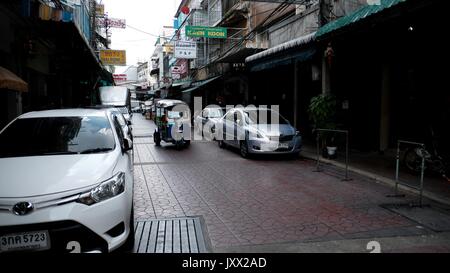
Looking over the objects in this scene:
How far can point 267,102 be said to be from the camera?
21.9 m

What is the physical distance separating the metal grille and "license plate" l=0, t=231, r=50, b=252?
1.36 m

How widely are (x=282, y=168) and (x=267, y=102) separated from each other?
37.7ft

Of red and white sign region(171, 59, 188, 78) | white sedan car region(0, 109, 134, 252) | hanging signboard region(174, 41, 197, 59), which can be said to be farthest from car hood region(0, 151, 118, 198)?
red and white sign region(171, 59, 188, 78)

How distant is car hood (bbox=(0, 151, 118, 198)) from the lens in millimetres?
3751

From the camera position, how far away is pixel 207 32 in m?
20.4

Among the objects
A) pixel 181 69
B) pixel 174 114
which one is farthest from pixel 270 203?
pixel 181 69

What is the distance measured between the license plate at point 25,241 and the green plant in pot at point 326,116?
9164mm

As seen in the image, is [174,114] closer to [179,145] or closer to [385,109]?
[179,145]

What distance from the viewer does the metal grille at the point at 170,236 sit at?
4844mm

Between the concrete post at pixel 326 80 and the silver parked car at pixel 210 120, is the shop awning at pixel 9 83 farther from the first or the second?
the silver parked car at pixel 210 120

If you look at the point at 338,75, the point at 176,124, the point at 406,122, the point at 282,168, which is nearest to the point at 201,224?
the point at 282,168

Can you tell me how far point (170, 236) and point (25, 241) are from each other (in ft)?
6.73

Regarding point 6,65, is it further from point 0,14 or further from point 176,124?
point 176,124

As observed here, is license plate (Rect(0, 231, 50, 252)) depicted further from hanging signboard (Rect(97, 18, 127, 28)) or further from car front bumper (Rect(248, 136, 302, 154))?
hanging signboard (Rect(97, 18, 127, 28))
